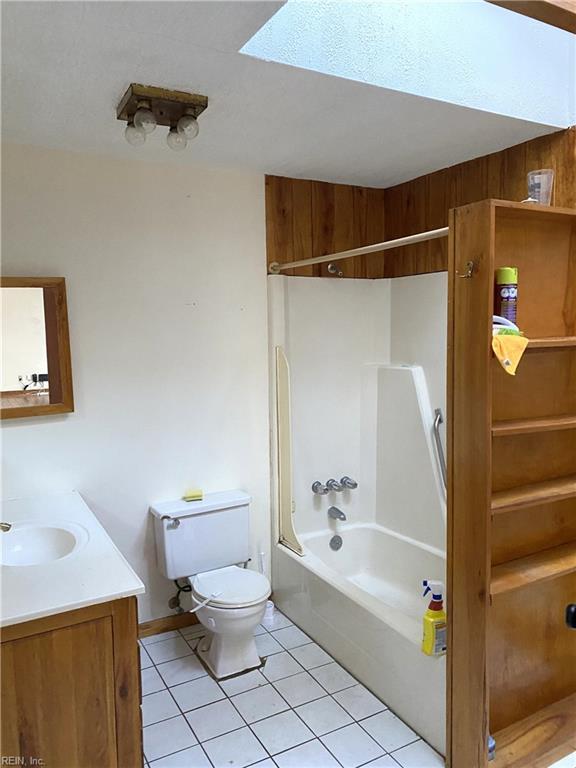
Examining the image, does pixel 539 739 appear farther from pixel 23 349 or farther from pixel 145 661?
pixel 23 349

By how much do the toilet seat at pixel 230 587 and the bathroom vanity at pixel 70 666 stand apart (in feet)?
2.68

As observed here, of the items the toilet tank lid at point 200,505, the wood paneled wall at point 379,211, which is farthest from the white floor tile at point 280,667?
the wood paneled wall at point 379,211

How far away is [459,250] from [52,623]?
162 centimetres

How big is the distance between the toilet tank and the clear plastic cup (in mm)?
1839

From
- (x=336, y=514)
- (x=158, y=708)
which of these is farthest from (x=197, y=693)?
(x=336, y=514)

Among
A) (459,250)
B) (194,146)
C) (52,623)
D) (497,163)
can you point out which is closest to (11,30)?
(194,146)

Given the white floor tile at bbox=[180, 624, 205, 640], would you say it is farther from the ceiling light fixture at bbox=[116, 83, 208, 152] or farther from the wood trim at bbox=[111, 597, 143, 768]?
the ceiling light fixture at bbox=[116, 83, 208, 152]

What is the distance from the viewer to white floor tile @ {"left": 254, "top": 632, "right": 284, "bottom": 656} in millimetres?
2709

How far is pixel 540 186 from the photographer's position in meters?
1.94

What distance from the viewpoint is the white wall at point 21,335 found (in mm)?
2341

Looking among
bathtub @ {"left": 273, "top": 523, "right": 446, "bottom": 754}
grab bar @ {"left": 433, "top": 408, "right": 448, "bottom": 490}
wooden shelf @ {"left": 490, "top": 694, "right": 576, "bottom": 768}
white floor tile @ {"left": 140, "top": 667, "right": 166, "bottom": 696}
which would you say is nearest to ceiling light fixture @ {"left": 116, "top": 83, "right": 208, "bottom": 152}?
grab bar @ {"left": 433, "top": 408, "right": 448, "bottom": 490}

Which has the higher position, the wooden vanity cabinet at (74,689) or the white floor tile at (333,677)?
the wooden vanity cabinet at (74,689)

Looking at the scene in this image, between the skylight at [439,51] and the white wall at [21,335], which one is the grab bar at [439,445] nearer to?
the skylight at [439,51]

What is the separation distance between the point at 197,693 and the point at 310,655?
56cm
